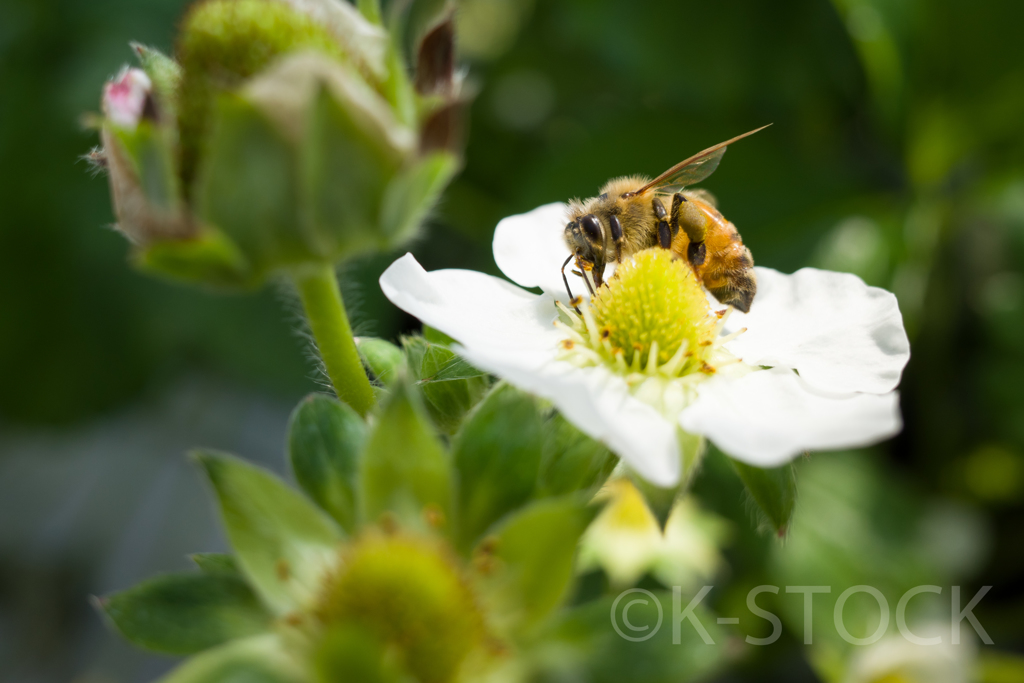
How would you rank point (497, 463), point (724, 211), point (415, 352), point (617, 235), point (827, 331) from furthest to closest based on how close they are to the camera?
point (724, 211)
point (617, 235)
point (827, 331)
point (415, 352)
point (497, 463)

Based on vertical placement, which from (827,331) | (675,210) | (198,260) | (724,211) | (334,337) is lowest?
(724,211)

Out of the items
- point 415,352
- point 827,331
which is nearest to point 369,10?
point 415,352

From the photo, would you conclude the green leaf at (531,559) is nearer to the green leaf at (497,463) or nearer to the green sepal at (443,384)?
the green leaf at (497,463)

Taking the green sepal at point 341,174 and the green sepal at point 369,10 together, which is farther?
the green sepal at point 369,10

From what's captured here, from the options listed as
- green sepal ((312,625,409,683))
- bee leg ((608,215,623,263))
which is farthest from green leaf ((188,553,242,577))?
bee leg ((608,215,623,263))

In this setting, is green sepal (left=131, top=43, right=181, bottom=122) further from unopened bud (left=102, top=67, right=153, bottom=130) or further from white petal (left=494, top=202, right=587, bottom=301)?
white petal (left=494, top=202, right=587, bottom=301)

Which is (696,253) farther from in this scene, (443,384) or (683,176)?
(443,384)

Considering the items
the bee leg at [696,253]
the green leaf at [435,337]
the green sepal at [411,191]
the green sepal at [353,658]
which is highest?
the green sepal at [411,191]

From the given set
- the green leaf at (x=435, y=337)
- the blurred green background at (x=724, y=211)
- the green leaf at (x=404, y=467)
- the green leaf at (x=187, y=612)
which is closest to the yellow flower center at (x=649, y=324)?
the green leaf at (x=435, y=337)
